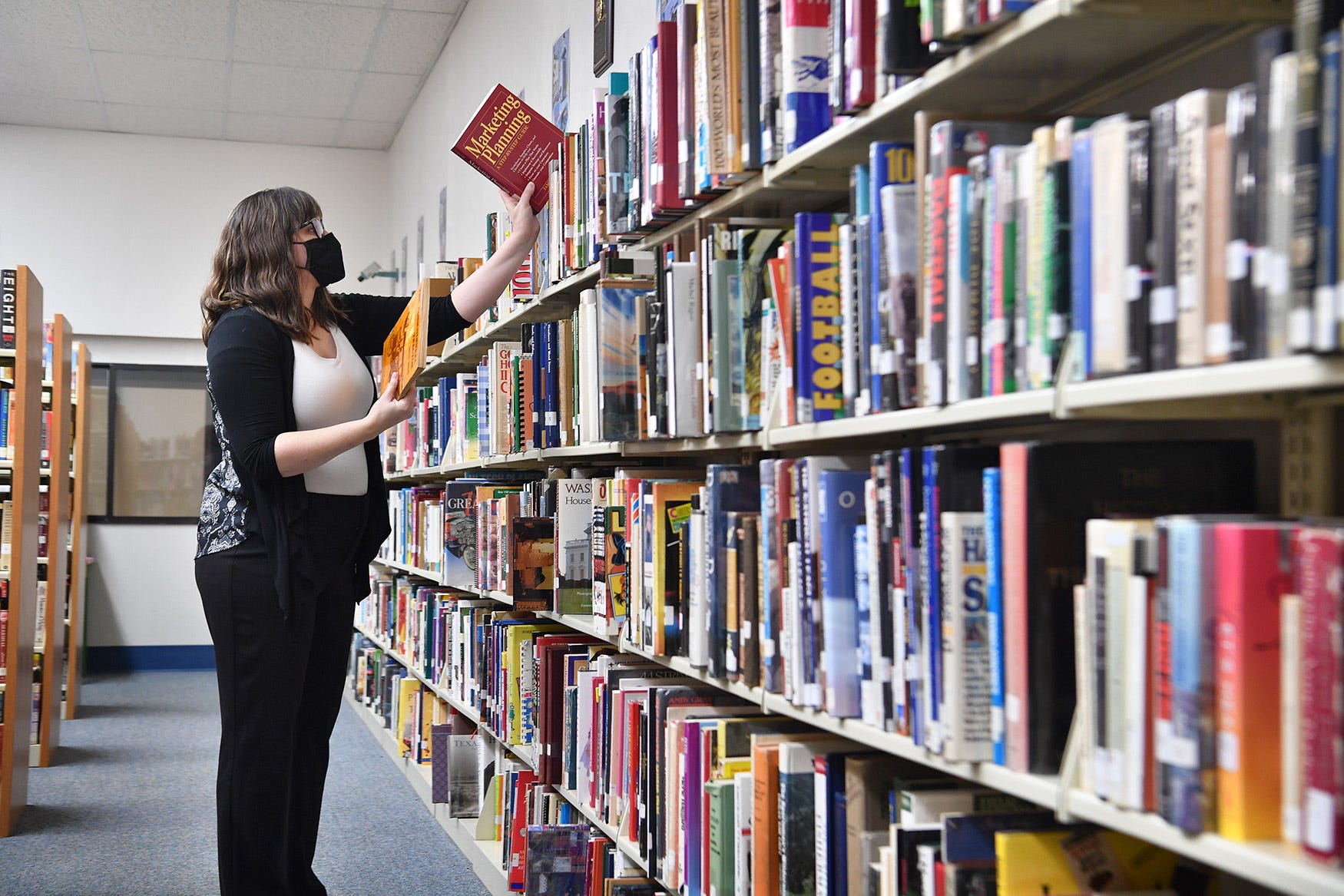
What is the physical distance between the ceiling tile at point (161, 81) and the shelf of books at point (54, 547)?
1.82 m

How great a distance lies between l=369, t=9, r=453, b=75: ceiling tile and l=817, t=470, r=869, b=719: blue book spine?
4695 mm

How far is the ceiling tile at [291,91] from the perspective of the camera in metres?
6.24

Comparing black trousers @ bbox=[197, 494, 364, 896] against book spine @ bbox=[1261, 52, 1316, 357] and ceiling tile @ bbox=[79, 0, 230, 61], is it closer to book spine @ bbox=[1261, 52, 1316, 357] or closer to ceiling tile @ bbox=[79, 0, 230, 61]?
book spine @ bbox=[1261, 52, 1316, 357]

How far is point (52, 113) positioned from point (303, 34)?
2.32 metres

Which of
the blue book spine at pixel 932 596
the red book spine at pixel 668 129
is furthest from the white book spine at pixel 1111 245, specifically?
the red book spine at pixel 668 129

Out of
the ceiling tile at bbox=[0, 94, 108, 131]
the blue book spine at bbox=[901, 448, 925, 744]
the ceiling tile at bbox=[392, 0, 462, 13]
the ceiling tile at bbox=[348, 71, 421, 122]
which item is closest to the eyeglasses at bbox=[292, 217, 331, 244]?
the blue book spine at bbox=[901, 448, 925, 744]

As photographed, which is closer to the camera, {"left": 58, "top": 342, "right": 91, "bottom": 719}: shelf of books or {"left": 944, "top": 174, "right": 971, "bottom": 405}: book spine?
{"left": 944, "top": 174, "right": 971, "bottom": 405}: book spine

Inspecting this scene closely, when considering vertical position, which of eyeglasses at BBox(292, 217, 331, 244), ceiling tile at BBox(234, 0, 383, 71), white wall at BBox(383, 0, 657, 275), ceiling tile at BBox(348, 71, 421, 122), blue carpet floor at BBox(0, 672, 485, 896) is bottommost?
blue carpet floor at BBox(0, 672, 485, 896)

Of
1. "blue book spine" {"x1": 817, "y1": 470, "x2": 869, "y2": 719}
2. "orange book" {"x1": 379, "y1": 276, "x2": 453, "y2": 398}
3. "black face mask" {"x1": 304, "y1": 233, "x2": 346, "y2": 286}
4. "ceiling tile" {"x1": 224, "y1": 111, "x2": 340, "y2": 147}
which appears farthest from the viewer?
"ceiling tile" {"x1": 224, "y1": 111, "x2": 340, "y2": 147}

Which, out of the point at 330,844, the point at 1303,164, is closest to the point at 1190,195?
the point at 1303,164

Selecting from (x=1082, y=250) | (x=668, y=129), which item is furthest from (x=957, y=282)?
(x=668, y=129)

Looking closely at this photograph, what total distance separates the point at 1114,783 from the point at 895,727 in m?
0.34

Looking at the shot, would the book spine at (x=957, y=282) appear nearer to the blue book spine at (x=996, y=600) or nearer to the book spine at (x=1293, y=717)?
the blue book spine at (x=996, y=600)

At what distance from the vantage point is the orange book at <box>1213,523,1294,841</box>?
2.74 feet
